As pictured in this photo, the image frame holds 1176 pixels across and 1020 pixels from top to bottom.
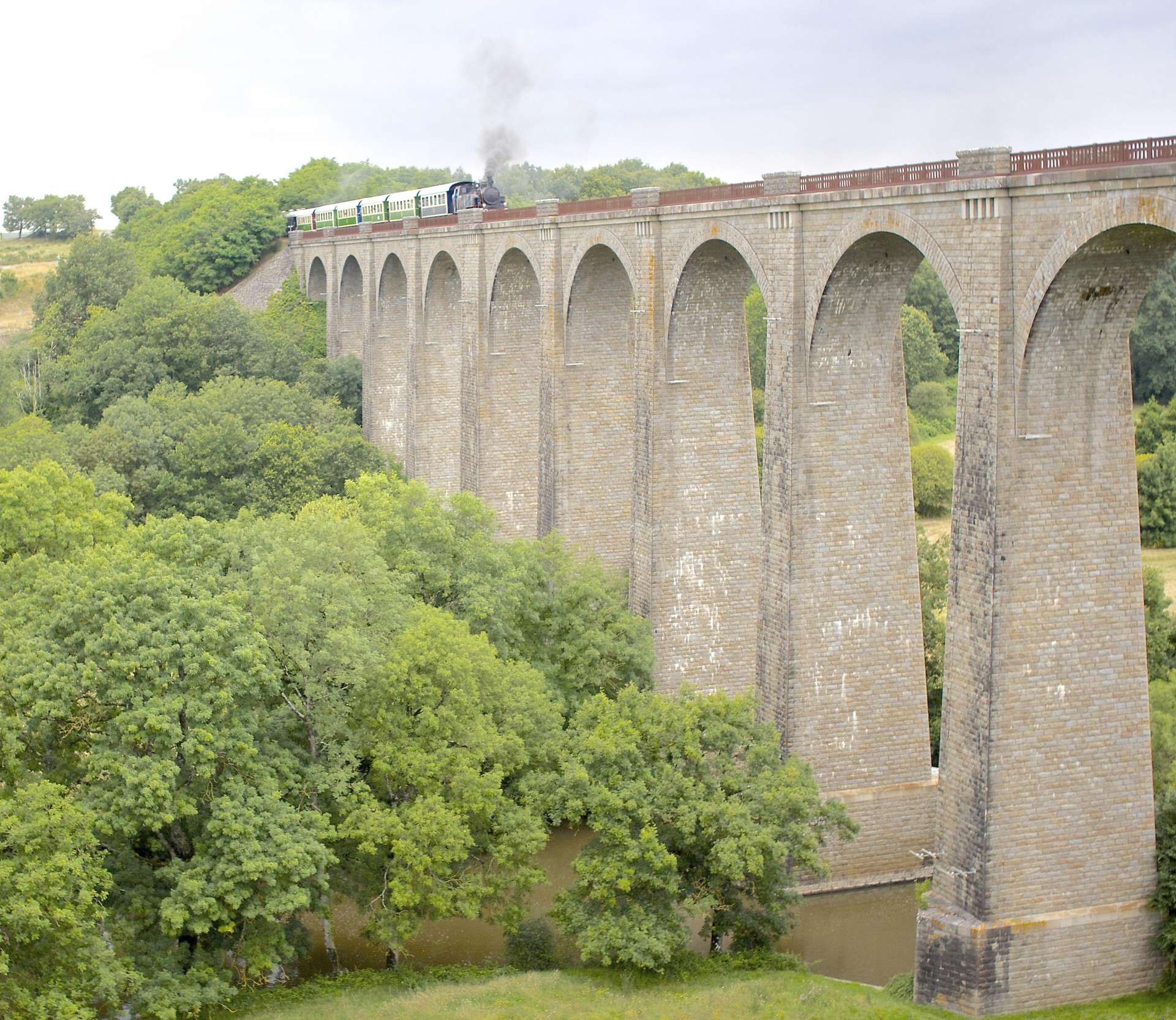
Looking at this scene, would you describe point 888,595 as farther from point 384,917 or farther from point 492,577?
point 384,917

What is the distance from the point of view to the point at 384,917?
75.4 ft

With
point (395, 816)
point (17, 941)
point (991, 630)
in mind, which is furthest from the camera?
point (395, 816)

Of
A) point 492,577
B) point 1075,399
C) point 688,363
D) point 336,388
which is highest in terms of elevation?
point 336,388

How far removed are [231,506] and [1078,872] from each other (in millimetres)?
32534

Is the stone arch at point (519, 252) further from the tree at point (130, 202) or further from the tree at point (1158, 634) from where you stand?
the tree at point (130, 202)

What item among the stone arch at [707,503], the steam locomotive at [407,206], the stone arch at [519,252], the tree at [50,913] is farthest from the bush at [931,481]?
the tree at [50,913]

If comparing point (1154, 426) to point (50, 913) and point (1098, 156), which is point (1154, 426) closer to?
point (1098, 156)

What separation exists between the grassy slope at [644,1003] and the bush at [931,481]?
37807 mm

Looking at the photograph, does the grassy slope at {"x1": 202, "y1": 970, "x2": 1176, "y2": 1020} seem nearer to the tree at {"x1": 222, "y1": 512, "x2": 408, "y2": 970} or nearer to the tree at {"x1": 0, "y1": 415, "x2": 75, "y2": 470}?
the tree at {"x1": 222, "y1": 512, "x2": 408, "y2": 970}

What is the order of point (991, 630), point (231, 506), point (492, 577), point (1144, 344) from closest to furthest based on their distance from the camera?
1. point (991, 630)
2. point (492, 577)
3. point (231, 506)
4. point (1144, 344)

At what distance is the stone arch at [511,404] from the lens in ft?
137

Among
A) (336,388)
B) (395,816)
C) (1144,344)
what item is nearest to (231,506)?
(336,388)

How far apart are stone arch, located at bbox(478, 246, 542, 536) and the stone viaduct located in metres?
0.08

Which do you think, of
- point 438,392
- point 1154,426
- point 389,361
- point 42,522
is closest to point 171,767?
point 42,522
